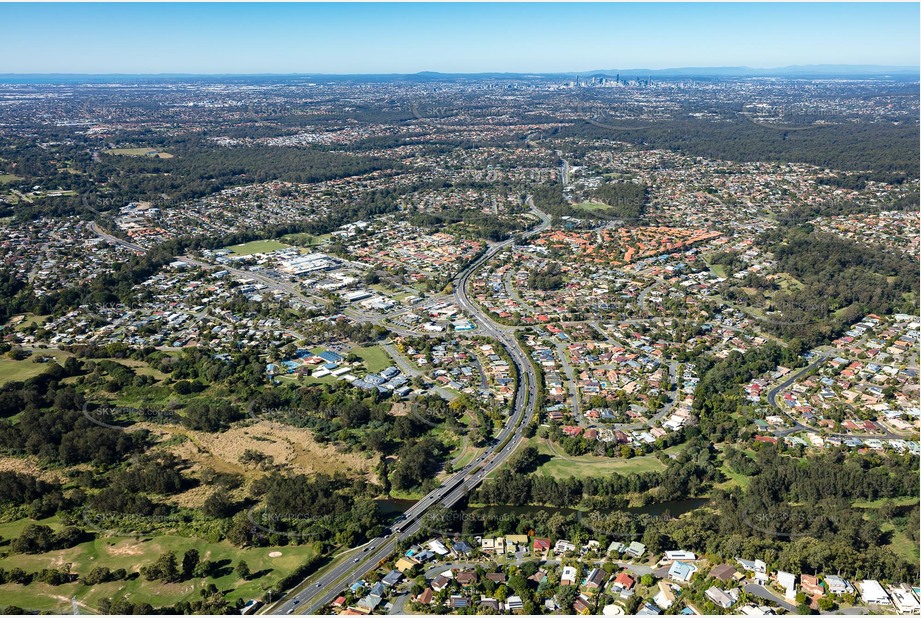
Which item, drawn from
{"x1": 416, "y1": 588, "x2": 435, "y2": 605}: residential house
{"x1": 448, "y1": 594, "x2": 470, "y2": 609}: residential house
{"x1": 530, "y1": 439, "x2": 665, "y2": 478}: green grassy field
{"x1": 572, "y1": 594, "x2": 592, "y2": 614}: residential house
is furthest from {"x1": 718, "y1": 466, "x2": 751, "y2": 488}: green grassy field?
{"x1": 416, "y1": 588, "x2": 435, "y2": 605}: residential house

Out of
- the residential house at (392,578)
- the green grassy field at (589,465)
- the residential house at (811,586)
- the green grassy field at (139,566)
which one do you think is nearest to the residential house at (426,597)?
the residential house at (392,578)

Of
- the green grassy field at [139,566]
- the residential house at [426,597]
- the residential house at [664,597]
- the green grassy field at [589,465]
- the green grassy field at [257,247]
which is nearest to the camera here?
the residential house at [664,597]

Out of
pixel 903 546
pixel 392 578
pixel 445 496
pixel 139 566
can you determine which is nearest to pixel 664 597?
pixel 392 578

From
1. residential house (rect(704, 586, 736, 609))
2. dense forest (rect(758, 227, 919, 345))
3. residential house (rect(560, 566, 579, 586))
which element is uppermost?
dense forest (rect(758, 227, 919, 345))

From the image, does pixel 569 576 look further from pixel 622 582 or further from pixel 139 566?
pixel 139 566

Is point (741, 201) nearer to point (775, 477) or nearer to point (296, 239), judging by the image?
point (296, 239)

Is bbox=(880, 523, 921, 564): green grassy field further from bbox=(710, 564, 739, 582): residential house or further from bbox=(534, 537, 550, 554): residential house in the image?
bbox=(534, 537, 550, 554): residential house

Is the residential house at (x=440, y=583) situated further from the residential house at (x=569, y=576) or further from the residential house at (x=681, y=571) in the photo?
the residential house at (x=681, y=571)
